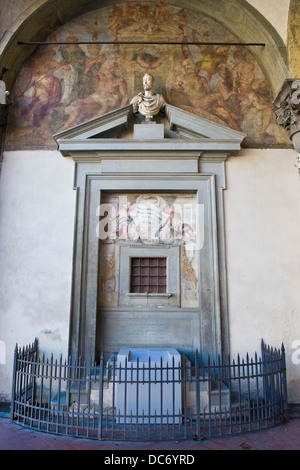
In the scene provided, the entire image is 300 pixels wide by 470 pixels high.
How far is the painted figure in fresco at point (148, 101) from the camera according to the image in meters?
7.12

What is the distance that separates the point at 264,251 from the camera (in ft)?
22.1

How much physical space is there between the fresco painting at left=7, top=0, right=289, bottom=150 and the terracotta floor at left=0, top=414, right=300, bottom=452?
522 cm

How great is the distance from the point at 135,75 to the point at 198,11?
218 cm

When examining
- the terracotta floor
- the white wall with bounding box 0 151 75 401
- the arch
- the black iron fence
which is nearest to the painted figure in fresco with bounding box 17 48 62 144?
the arch

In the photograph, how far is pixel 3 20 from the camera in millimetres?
7297

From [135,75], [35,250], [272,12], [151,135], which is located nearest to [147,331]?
[35,250]

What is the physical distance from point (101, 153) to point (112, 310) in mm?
3093

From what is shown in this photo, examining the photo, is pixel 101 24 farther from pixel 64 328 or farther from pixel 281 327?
pixel 281 327

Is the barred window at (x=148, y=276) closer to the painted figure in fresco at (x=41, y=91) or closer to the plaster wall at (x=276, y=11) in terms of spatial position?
the painted figure in fresco at (x=41, y=91)

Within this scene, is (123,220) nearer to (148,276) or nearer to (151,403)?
(148,276)

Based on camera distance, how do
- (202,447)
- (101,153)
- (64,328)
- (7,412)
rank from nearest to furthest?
(202,447), (7,412), (64,328), (101,153)

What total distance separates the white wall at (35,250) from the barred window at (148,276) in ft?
4.16

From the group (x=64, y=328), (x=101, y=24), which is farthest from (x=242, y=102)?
(x=64, y=328)

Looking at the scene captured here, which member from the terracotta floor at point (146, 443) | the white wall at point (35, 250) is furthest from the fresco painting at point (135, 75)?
the terracotta floor at point (146, 443)
